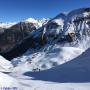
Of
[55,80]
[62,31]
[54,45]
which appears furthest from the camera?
[62,31]

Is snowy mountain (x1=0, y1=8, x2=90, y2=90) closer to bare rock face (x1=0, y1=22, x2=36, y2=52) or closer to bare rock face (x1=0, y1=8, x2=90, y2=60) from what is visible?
bare rock face (x1=0, y1=8, x2=90, y2=60)

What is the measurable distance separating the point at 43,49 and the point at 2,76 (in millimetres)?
38479

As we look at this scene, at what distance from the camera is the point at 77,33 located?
2175 inches

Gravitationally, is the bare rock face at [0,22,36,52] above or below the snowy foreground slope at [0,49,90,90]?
above

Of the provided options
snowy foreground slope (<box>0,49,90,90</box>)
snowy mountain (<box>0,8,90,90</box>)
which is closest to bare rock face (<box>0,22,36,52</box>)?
snowy mountain (<box>0,8,90,90</box>)

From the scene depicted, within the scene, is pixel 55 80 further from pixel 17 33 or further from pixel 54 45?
pixel 17 33

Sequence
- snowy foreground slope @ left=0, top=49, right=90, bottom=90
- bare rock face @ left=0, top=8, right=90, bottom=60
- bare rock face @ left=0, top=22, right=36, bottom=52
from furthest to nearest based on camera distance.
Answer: bare rock face @ left=0, top=22, right=36, bottom=52 < bare rock face @ left=0, top=8, right=90, bottom=60 < snowy foreground slope @ left=0, top=49, right=90, bottom=90

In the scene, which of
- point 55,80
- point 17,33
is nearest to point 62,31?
point 55,80

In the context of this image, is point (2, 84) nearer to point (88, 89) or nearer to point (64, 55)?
point (88, 89)

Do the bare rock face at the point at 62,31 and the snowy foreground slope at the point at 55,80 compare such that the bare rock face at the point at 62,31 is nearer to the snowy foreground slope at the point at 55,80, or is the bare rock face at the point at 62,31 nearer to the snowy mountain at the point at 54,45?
the snowy mountain at the point at 54,45

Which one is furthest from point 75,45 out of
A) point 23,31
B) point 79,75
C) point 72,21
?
point 23,31

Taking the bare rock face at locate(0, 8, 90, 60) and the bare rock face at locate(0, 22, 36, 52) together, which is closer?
the bare rock face at locate(0, 8, 90, 60)

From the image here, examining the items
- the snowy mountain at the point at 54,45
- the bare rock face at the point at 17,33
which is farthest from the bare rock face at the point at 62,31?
the bare rock face at the point at 17,33

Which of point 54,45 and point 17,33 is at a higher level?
point 17,33
